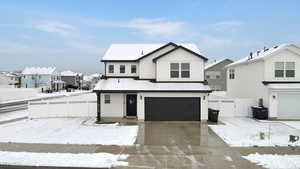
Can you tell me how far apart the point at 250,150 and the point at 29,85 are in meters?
80.6

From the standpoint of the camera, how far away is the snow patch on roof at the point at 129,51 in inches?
794

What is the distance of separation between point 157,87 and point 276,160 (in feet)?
33.7

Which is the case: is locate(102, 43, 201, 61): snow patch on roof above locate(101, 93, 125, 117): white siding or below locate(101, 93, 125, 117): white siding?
above

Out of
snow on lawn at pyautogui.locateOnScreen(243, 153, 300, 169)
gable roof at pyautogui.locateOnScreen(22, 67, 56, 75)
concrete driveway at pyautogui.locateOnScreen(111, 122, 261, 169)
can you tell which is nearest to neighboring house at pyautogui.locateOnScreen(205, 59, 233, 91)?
concrete driveway at pyautogui.locateOnScreen(111, 122, 261, 169)

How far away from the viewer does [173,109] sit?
17578 mm

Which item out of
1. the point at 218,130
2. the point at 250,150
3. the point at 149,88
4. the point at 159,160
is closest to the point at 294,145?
the point at 250,150

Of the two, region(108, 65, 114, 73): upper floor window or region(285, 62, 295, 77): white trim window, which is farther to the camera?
region(108, 65, 114, 73): upper floor window

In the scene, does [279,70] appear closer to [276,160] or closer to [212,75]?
[276,160]

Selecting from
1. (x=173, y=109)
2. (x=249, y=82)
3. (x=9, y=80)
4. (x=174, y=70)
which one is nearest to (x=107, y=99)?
(x=173, y=109)

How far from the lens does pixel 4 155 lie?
905cm

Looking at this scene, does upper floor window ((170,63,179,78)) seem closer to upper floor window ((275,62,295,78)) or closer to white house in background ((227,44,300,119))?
white house in background ((227,44,300,119))

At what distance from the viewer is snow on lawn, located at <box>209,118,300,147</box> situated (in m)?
11.2

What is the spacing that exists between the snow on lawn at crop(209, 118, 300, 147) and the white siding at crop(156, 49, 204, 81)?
4080 mm

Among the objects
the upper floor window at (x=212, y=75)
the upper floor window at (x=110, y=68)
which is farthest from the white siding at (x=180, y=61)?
the upper floor window at (x=212, y=75)
